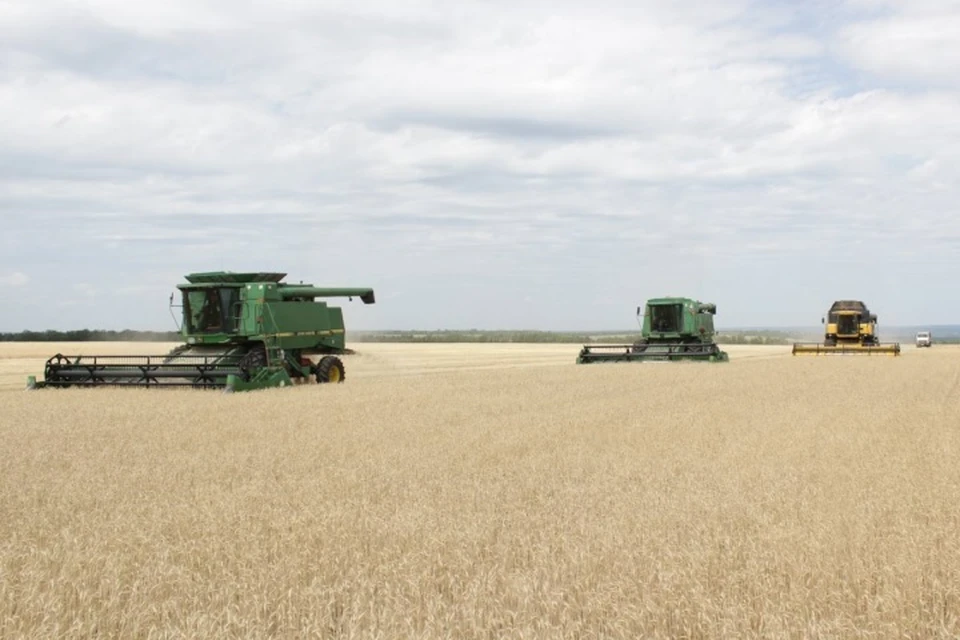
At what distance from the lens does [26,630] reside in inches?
175

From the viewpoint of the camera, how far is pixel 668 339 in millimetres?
33906

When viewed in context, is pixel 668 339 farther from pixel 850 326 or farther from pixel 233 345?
pixel 233 345

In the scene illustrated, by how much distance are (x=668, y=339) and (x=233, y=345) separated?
16.7m

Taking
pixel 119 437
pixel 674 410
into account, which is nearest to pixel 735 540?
pixel 119 437

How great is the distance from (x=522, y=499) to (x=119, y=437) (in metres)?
6.29

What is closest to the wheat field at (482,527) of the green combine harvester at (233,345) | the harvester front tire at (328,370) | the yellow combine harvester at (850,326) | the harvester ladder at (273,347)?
the green combine harvester at (233,345)

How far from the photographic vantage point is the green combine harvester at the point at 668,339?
32.5 meters

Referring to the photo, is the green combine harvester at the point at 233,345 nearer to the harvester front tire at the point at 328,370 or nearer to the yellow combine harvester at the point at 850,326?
the harvester front tire at the point at 328,370

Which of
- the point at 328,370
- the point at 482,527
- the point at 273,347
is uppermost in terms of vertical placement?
the point at 273,347

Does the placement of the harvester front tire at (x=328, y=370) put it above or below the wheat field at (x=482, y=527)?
above

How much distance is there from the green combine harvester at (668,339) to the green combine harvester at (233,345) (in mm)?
11788

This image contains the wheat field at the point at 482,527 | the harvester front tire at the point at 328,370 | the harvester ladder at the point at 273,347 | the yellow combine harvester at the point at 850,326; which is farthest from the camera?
the yellow combine harvester at the point at 850,326

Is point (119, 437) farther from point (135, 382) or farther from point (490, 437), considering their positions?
point (135, 382)

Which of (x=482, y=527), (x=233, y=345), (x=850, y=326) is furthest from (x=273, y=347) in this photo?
(x=850, y=326)
